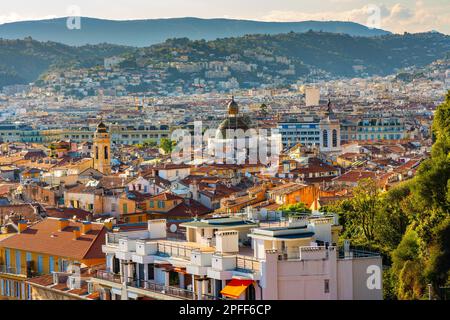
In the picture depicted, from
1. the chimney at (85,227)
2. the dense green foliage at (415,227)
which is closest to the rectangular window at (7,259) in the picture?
the chimney at (85,227)

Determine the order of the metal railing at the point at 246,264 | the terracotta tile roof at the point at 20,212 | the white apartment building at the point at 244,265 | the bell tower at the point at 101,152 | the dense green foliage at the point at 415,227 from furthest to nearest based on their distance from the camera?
the bell tower at the point at 101,152 → the terracotta tile roof at the point at 20,212 → the dense green foliage at the point at 415,227 → the metal railing at the point at 246,264 → the white apartment building at the point at 244,265

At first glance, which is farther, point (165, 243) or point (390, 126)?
point (390, 126)

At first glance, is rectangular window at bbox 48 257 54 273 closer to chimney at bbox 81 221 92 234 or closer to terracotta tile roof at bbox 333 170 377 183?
chimney at bbox 81 221 92 234

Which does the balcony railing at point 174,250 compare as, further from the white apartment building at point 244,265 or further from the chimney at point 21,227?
the chimney at point 21,227

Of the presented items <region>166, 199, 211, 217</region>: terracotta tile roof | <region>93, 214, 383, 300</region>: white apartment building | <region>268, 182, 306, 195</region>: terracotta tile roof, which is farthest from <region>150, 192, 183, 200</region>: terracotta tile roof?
<region>93, 214, 383, 300</region>: white apartment building

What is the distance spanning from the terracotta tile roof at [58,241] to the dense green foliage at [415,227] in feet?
13.7

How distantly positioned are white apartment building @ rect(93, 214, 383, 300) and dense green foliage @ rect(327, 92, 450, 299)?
187 centimetres

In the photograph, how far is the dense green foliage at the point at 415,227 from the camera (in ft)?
61.1

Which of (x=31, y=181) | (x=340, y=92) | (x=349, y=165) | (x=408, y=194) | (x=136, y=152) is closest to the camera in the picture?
(x=408, y=194)
